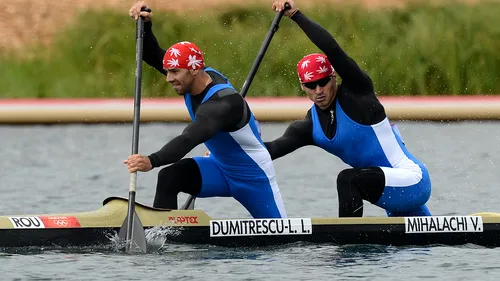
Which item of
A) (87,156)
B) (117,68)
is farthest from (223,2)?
(87,156)

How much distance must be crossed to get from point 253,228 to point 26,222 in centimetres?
157

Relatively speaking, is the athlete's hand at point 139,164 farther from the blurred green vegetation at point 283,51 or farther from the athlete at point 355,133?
the blurred green vegetation at point 283,51

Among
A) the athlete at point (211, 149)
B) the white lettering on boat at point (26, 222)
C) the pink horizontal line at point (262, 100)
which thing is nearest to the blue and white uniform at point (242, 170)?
the athlete at point (211, 149)

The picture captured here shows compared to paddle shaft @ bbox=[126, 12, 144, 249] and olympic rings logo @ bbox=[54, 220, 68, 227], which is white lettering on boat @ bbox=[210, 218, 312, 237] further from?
olympic rings logo @ bbox=[54, 220, 68, 227]

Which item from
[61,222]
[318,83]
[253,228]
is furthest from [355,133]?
[61,222]

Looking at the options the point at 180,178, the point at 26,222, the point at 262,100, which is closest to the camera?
the point at 26,222

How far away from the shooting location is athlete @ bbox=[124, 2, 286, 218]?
1020 centimetres

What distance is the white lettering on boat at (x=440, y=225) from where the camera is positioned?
34.6ft

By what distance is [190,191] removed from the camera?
10.8m

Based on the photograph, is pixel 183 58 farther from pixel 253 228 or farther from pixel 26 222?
pixel 26 222

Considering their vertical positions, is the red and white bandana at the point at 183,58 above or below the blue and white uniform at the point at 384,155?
above

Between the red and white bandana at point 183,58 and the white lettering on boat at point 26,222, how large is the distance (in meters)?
1.39

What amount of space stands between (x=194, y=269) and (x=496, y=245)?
7.35ft

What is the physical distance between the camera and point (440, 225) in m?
10.6
